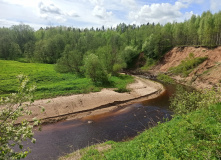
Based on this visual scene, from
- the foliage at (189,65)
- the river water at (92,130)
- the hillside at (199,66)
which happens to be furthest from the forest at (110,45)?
the river water at (92,130)

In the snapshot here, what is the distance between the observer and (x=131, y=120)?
23500mm

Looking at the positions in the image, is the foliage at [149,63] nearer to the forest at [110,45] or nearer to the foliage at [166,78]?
the forest at [110,45]

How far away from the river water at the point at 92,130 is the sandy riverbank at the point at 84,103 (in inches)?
74.2

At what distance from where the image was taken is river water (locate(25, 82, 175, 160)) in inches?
674

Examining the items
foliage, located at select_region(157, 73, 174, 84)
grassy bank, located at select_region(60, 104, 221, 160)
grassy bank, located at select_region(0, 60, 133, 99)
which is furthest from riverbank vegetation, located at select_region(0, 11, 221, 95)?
grassy bank, located at select_region(60, 104, 221, 160)

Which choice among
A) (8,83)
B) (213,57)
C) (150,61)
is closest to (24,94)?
(8,83)

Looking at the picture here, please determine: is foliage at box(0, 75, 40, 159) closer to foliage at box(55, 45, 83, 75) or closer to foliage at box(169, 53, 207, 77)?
foliage at box(55, 45, 83, 75)

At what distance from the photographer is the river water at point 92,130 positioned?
17116 mm

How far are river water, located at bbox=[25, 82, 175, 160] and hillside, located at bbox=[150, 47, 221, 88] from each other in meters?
19.3

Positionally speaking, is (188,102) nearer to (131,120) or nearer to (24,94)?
(131,120)

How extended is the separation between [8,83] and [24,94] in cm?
3338

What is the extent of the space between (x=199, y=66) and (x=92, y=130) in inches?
1651

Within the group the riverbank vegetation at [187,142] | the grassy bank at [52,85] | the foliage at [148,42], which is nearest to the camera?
the riverbank vegetation at [187,142]

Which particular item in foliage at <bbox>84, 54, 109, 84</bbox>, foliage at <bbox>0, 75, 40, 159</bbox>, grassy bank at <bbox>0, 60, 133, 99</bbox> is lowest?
grassy bank at <bbox>0, 60, 133, 99</bbox>
